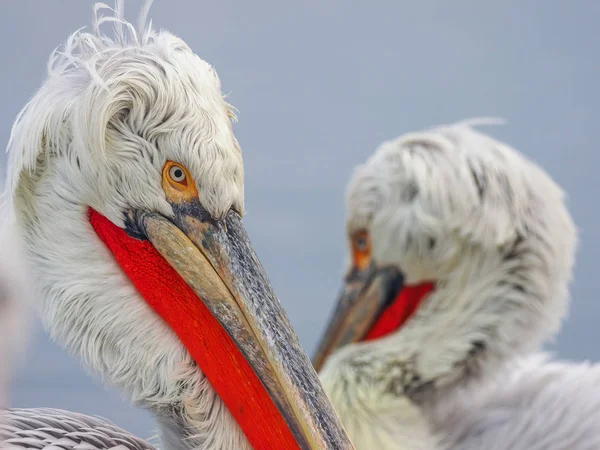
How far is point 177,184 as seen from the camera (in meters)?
2.57

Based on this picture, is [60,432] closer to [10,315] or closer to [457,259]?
[10,315]

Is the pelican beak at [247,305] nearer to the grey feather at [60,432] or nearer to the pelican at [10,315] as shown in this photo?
the grey feather at [60,432]

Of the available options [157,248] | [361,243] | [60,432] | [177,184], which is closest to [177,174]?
[177,184]

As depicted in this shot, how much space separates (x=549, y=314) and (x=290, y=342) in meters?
2.51

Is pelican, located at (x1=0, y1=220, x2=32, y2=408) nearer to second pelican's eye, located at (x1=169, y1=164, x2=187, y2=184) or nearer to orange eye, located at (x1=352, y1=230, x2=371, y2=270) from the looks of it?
second pelican's eye, located at (x1=169, y1=164, x2=187, y2=184)

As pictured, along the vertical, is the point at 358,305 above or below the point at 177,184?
above

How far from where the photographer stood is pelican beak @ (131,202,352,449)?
99.3 inches

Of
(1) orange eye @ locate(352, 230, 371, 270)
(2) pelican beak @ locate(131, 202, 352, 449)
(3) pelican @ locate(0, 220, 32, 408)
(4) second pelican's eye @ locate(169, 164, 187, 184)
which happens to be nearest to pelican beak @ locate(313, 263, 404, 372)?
(1) orange eye @ locate(352, 230, 371, 270)

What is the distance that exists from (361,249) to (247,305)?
2.91 m

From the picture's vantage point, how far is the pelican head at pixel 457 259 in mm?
4625

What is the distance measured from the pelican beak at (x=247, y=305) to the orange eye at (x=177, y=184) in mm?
28

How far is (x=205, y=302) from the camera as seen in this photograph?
260 cm

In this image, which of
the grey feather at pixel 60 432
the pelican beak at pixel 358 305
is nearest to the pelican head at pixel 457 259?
the pelican beak at pixel 358 305

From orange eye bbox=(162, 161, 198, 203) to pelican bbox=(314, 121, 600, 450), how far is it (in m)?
2.06
